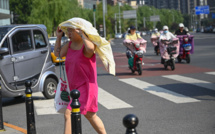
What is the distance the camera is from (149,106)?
30.6ft

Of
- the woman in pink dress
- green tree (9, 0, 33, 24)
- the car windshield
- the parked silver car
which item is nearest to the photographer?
the woman in pink dress

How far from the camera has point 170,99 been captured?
33.3ft

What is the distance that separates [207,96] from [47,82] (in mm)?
4009

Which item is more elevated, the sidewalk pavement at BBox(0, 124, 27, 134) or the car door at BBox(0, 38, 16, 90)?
the car door at BBox(0, 38, 16, 90)

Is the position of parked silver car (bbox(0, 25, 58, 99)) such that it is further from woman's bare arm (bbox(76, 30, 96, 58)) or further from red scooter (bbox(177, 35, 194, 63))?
red scooter (bbox(177, 35, 194, 63))

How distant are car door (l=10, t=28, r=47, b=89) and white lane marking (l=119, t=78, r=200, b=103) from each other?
3.09 meters

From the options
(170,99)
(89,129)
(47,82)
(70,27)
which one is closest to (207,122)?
(89,129)

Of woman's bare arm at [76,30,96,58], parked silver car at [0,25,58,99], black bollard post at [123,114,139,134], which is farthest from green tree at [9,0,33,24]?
black bollard post at [123,114,139,134]

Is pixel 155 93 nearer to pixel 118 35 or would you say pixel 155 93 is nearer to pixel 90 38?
pixel 90 38

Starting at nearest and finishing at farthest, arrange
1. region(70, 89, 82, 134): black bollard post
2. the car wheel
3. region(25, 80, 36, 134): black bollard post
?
region(70, 89, 82, 134): black bollard post < region(25, 80, 36, 134): black bollard post < the car wheel

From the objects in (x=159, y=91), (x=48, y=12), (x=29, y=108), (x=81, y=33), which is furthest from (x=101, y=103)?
(x=48, y=12)

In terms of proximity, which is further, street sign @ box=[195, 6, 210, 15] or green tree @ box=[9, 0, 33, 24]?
street sign @ box=[195, 6, 210, 15]

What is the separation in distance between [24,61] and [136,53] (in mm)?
6211

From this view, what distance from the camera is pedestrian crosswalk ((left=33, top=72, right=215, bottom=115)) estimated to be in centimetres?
964
